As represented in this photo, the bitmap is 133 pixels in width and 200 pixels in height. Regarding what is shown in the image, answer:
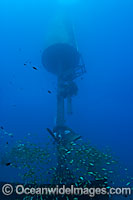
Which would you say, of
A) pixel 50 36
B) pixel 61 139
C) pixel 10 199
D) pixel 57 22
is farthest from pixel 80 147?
pixel 57 22

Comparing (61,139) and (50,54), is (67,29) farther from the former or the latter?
(61,139)

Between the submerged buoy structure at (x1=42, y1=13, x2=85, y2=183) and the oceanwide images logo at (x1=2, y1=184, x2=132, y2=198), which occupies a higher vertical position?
Result: the submerged buoy structure at (x1=42, y1=13, x2=85, y2=183)

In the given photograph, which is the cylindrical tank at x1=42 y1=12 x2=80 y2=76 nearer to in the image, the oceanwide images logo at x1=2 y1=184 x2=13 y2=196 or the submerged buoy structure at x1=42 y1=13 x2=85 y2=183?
the submerged buoy structure at x1=42 y1=13 x2=85 y2=183

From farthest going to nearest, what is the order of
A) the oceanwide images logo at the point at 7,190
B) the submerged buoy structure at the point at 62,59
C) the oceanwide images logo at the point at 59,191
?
the submerged buoy structure at the point at 62,59, the oceanwide images logo at the point at 7,190, the oceanwide images logo at the point at 59,191

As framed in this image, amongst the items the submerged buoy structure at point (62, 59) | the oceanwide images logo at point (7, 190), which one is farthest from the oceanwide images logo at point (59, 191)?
the submerged buoy structure at point (62, 59)

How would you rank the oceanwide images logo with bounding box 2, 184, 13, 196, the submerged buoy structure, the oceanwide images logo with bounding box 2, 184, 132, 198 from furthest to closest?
the submerged buoy structure, the oceanwide images logo with bounding box 2, 184, 13, 196, the oceanwide images logo with bounding box 2, 184, 132, 198

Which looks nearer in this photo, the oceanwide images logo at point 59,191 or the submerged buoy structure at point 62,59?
the oceanwide images logo at point 59,191

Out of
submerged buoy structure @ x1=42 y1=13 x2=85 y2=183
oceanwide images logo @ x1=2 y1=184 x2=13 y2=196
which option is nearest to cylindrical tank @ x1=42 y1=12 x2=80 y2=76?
submerged buoy structure @ x1=42 y1=13 x2=85 y2=183

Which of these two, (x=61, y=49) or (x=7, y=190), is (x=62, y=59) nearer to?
(x=61, y=49)

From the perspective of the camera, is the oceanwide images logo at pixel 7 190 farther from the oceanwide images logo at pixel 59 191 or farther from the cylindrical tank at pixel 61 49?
the cylindrical tank at pixel 61 49

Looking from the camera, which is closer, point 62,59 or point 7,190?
point 7,190

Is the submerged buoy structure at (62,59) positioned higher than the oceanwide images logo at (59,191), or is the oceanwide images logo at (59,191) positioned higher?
the submerged buoy structure at (62,59)

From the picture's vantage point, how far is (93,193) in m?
9.53

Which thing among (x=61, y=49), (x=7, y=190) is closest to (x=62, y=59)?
(x=61, y=49)
